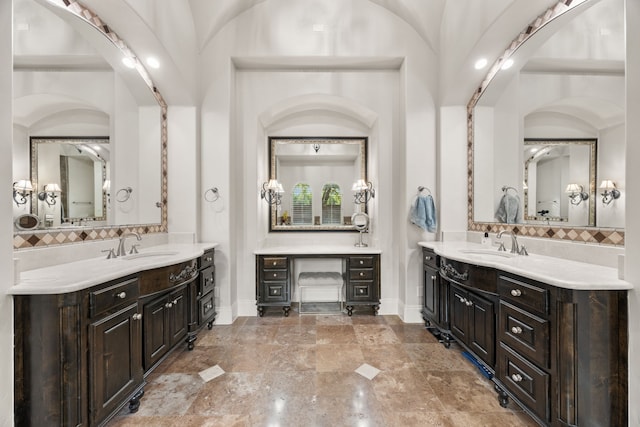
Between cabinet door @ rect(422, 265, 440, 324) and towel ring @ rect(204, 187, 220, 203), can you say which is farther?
towel ring @ rect(204, 187, 220, 203)

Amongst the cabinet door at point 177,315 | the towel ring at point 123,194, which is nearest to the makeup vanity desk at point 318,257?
the cabinet door at point 177,315

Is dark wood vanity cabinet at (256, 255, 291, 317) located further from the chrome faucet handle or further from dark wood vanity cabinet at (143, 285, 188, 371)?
the chrome faucet handle

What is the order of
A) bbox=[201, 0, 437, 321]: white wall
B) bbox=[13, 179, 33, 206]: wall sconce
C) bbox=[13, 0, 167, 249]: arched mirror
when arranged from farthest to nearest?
bbox=[201, 0, 437, 321]: white wall
bbox=[13, 0, 167, 249]: arched mirror
bbox=[13, 179, 33, 206]: wall sconce

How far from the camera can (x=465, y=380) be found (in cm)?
202

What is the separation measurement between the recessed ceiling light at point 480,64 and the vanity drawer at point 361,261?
2.34 metres

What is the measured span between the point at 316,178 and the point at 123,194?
2.26 m

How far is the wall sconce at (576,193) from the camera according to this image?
1853 millimetres

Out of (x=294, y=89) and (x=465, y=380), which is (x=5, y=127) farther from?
(x=465, y=380)

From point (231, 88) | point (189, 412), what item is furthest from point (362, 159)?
point (189, 412)

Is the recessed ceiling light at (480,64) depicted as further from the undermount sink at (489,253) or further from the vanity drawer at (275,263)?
the vanity drawer at (275,263)

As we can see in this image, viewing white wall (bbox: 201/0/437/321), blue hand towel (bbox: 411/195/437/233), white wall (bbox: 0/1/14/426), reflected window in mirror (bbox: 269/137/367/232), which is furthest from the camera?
reflected window in mirror (bbox: 269/137/367/232)

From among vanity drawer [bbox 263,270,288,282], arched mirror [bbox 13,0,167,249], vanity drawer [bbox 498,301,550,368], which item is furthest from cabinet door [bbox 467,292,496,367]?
arched mirror [bbox 13,0,167,249]

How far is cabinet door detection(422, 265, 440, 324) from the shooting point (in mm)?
2617

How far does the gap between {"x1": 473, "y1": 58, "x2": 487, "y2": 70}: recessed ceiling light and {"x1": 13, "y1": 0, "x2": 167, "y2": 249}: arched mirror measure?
133 inches
